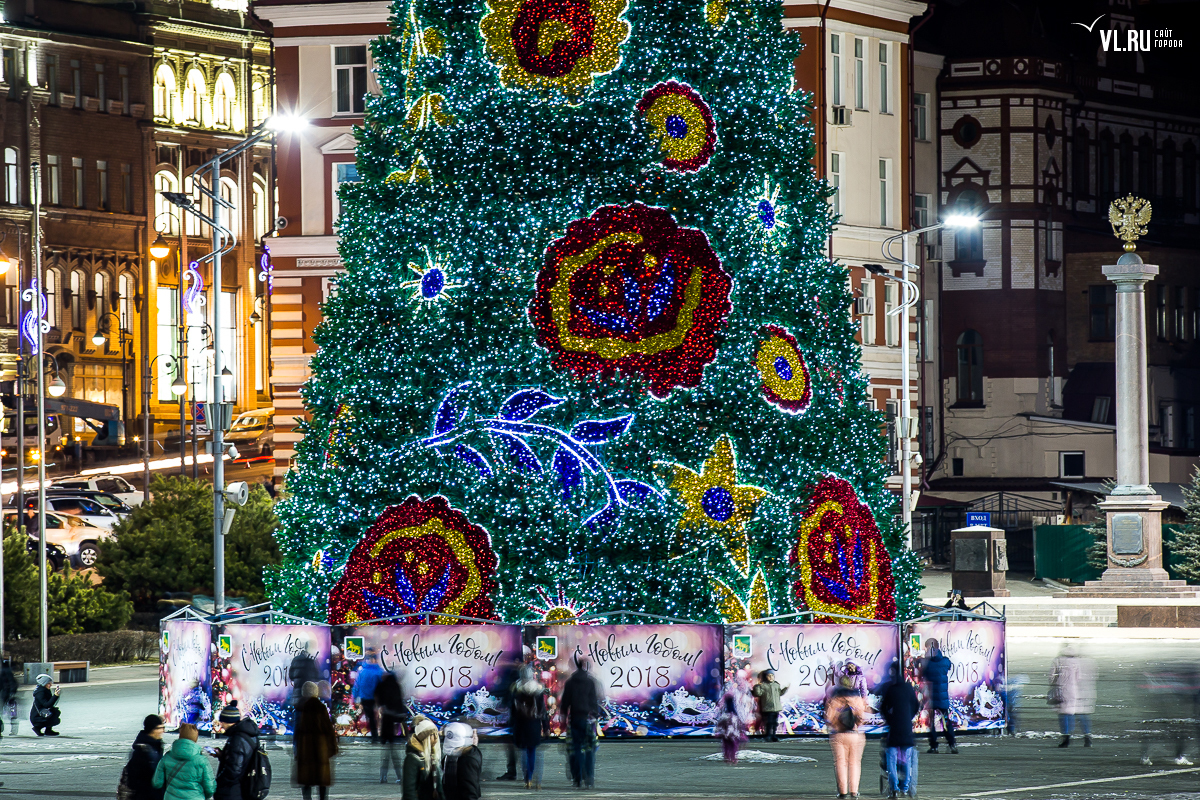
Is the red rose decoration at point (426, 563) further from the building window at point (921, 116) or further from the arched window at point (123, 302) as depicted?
the arched window at point (123, 302)

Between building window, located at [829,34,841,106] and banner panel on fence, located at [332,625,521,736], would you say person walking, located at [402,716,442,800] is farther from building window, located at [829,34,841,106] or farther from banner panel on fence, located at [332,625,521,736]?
building window, located at [829,34,841,106]

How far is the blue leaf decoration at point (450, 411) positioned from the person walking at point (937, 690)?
22.1ft

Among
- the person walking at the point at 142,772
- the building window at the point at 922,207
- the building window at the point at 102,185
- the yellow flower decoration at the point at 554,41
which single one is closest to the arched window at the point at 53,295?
the building window at the point at 102,185

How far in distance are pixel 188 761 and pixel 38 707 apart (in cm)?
1473

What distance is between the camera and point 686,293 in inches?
1129

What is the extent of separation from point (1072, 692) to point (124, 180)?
256ft

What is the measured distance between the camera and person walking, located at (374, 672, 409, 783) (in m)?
24.6

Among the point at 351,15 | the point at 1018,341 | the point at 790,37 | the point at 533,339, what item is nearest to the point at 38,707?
the point at 533,339

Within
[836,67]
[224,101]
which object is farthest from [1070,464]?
[224,101]

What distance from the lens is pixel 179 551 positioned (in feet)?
158

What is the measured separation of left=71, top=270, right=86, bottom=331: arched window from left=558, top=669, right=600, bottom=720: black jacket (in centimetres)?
7451

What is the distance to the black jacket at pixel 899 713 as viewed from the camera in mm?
22328

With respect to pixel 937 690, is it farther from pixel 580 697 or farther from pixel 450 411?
pixel 450 411

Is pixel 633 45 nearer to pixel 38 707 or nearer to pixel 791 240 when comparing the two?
Result: pixel 791 240
